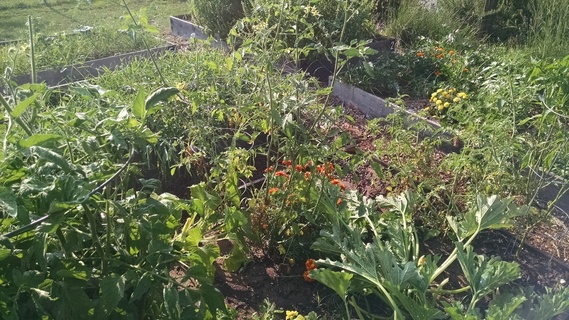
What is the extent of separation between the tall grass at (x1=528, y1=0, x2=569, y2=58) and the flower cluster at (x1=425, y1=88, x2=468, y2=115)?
119cm

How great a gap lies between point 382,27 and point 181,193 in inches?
172

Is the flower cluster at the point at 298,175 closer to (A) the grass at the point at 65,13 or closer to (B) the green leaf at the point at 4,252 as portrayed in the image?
(B) the green leaf at the point at 4,252

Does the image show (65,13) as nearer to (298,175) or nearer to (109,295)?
(298,175)

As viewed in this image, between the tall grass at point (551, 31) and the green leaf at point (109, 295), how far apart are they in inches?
175

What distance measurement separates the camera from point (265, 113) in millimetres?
2652

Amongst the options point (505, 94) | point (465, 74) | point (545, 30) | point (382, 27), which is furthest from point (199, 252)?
point (382, 27)

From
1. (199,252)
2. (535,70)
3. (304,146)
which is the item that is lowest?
(199,252)

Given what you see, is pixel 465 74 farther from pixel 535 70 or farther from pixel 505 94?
pixel 535 70

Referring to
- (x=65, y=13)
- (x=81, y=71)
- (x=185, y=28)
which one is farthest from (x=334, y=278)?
(x=65, y=13)

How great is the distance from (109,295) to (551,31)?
5.26 meters

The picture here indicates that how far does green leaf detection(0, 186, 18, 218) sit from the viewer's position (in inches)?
51.4

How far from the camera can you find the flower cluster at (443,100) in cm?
412

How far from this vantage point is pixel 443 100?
4.32m

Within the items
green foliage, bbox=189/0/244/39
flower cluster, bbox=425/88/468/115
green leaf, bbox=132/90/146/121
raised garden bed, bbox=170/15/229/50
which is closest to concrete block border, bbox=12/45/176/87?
green foliage, bbox=189/0/244/39
